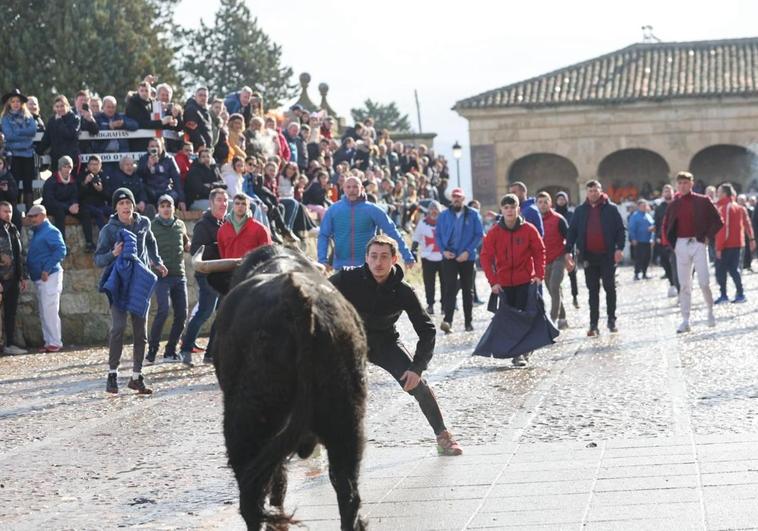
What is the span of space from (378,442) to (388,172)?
22252mm

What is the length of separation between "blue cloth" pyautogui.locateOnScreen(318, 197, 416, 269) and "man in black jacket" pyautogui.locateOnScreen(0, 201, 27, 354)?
415 cm

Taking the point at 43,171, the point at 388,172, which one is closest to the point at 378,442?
the point at 43,171

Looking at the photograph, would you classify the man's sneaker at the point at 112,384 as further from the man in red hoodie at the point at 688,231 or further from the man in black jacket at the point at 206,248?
the man in red hoodie at the point at 688,231

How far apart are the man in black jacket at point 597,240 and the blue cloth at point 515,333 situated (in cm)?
323

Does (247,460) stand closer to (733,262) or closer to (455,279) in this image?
(455,279)

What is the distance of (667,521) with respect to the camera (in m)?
6.33

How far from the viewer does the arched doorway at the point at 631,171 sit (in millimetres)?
61375

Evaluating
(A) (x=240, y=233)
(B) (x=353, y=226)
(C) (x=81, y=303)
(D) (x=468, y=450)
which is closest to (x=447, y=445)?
(D) (x=468, y=450)

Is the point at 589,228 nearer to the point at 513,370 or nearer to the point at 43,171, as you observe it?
the point at 513,370

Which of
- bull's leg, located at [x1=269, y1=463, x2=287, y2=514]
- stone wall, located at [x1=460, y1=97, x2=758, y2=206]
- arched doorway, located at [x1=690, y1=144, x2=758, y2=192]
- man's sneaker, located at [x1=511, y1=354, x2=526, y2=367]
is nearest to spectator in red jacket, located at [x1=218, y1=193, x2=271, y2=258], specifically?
man's sneaker, located at [x1=511, y1=354, x2=526, y2=367]

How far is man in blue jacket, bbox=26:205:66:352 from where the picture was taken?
17.4 m

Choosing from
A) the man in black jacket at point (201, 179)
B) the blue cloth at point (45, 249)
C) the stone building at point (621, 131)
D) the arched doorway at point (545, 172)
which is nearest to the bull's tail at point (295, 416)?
the blue cloth at point (45, 249)

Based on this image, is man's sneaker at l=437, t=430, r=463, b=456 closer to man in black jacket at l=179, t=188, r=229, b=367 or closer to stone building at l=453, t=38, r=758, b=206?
man in black jacket at l=179, t=188, r=229, b=367

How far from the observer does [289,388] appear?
607 cm
